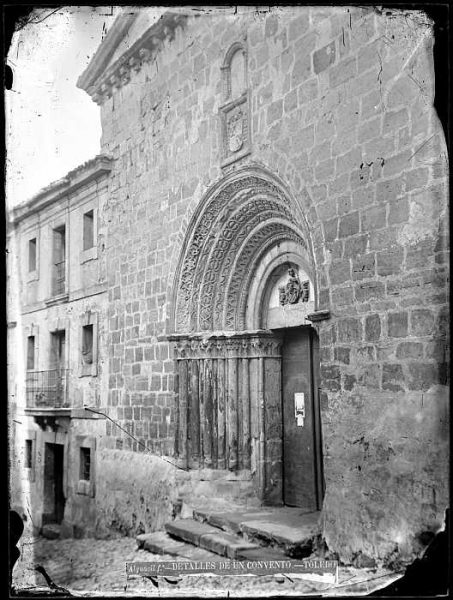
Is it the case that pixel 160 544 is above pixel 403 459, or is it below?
below

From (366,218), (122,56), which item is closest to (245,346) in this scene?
(366,218)

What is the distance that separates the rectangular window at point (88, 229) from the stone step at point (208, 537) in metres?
3.51

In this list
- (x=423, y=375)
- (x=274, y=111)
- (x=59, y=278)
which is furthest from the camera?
(x=59, y=278)

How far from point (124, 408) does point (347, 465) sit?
156 inches

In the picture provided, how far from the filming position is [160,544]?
Answer: 7.03 m

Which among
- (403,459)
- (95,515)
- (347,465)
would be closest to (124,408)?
(95,515)

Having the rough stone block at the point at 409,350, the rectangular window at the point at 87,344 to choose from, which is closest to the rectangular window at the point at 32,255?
the rectangular window at the point at 87,344

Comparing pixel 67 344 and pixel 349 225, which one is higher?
pixel 349 225

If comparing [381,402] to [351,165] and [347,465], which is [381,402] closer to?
[347,465]

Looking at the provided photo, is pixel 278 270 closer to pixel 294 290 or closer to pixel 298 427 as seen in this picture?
pixel 294 290

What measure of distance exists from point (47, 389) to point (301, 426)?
117 inches

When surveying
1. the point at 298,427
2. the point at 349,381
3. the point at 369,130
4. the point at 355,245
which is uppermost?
the point at 369,130

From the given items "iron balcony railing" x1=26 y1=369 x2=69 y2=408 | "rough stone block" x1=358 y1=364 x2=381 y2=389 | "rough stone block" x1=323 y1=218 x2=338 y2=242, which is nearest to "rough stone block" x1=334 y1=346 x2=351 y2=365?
"rough stone block" x1=358 y1=364 x2=381 y2=389

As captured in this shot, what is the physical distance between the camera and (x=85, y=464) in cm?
897
